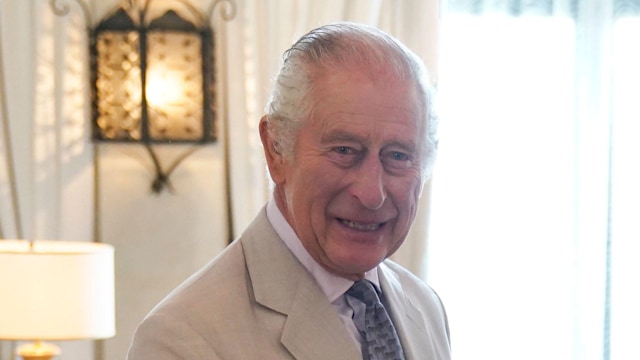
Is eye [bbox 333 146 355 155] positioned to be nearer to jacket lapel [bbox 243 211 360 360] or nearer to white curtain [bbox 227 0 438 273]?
jacket lapel [bbox 243 211 360 360]

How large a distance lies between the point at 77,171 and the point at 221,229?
46 centimetres

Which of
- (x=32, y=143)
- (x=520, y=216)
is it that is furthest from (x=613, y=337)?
(x=32, y=143)

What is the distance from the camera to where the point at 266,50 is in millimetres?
3117

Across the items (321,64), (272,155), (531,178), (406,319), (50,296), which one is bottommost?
(50,296)

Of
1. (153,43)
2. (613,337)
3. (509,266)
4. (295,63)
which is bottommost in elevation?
(613,337)

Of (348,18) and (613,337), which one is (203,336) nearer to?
(348,18)

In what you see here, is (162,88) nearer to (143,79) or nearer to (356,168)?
(143,79)

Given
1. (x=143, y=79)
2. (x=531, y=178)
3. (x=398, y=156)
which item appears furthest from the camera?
(x=531, y=178)

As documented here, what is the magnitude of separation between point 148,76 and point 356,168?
183 cm

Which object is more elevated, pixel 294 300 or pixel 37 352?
pixel 294 300

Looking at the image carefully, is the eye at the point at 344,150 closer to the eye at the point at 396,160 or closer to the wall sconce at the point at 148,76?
the eye at the point at 396,160

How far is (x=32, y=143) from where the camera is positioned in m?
3.01

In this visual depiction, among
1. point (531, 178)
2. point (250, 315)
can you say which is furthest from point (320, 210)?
point (531, 178)

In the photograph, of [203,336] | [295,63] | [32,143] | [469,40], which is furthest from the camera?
[469,40]
